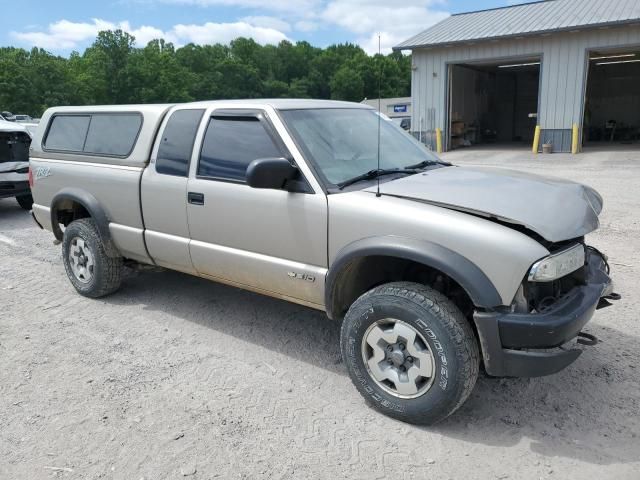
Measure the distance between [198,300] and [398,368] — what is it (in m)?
2.68

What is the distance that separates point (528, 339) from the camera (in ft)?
9.06

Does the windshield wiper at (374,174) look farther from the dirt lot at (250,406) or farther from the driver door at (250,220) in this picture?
the dirt lot at (250,406)

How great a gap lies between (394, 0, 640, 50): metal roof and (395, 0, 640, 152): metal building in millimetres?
38

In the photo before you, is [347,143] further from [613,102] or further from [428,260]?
[613,102]

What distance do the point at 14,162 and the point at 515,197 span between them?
959cm

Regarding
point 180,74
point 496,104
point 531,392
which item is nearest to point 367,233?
point 531,392

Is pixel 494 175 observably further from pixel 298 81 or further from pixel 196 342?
pixel 298 81

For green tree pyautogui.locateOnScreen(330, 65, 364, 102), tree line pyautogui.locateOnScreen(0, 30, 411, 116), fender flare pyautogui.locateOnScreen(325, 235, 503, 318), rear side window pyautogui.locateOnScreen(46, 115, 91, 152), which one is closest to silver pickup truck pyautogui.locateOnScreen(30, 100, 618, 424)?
fender flare pyautogui.locateOnScreen(325, 235, 503, 318)

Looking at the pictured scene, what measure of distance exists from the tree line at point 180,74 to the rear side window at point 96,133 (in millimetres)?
34269

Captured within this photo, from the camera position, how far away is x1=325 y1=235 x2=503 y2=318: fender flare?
2.79 meters

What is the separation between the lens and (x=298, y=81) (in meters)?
90.4

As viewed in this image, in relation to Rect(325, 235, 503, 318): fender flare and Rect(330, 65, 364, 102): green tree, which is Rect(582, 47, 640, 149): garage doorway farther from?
Rect(330, 65, 364, 102): green tree

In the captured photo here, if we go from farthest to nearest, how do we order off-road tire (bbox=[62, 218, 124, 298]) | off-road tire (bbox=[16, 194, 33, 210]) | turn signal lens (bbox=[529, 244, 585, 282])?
off-road tire (bbox=[16, 194, 33, 210]) < off-road tire (bbox=[62, 218, 124, 298]) < turn signal lens (bbox=[529, 244, 585, 282])

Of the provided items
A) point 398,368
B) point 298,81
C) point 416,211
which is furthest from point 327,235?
point 298,81
